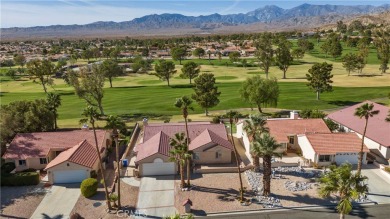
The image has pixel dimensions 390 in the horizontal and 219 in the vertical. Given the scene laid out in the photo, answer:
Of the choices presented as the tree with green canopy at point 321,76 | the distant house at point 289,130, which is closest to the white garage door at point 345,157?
the distant house at point 289,130

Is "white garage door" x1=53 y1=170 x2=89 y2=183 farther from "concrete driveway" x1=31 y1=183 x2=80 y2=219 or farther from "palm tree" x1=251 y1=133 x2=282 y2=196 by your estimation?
"palm tree" x1=251 y1=133 x2=282 y2=196

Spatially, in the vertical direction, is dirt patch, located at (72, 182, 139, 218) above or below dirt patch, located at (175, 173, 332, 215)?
below

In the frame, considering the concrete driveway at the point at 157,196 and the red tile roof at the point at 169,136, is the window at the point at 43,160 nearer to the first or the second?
the red tile roof at the point at 169,136

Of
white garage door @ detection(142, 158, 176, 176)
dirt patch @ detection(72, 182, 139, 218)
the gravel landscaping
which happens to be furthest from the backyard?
dirt patch @ detection(72, 182, 139, 218)

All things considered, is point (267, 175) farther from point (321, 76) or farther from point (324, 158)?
point (321, 76)

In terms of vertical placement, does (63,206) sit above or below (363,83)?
below

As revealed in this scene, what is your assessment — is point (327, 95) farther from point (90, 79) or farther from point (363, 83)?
point (90, 79)

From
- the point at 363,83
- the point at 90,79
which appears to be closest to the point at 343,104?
the point at 363,83

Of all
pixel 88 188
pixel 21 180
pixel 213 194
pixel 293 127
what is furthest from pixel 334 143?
pixel 21 180
